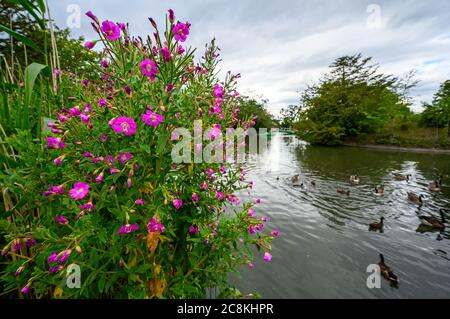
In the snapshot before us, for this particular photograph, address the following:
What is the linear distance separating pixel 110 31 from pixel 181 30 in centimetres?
41

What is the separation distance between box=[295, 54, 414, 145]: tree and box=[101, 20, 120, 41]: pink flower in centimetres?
3133

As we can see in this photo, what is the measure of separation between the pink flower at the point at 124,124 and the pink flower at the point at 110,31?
1.59 feet

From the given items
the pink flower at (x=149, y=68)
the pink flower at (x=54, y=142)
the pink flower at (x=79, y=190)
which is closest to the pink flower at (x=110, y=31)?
the pink flower at (x=149, y=68)

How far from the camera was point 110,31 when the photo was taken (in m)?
1.26

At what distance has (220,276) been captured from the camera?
1.94 meters

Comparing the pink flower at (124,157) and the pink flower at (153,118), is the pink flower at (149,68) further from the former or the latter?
the pink flower at (124,157)

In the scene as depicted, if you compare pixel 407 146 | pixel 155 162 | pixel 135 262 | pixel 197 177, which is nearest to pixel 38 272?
pixel 135 262

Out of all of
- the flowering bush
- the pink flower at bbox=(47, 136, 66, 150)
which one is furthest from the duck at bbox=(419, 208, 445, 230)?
the pink flower at bbox=(47, 136, 66, 150)

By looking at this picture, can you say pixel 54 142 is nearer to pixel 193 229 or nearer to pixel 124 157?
pixel 124 157

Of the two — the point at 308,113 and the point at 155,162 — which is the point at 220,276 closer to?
the point at 155,162

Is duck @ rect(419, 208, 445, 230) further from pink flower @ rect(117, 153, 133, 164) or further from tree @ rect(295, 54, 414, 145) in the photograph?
tree @ rect(295, 54, 414, 145)

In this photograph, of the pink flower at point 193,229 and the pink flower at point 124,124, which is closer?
the pink flower at point 124,124

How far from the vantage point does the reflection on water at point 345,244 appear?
3705mm

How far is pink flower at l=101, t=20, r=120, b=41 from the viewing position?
1238 mm
